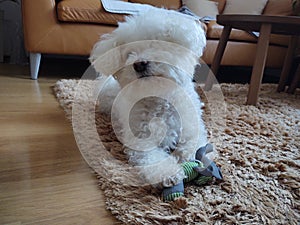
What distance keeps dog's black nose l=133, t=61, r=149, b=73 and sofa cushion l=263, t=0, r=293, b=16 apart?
7.49ft

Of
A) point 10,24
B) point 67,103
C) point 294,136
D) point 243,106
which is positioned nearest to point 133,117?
point 67,103

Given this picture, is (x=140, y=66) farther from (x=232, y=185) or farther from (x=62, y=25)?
(x=62, y=25)

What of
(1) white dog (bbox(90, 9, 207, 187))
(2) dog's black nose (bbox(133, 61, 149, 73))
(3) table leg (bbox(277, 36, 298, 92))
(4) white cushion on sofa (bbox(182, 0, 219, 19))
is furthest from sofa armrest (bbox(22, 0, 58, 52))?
(3) table leg (bbox(277, 36, 298, 92))

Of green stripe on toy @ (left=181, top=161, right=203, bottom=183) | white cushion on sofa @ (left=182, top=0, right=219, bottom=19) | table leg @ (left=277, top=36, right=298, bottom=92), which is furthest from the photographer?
white cushion on sofa @ (left=182, top=0, right=219, bottom=19)

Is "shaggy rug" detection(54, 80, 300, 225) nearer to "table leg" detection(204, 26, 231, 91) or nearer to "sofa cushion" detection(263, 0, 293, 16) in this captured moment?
"table leg" detection(204, 26, 231, 91)

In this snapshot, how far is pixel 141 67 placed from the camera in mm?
855

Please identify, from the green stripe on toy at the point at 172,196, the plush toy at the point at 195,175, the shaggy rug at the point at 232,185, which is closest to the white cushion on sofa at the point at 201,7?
the shaggy rug at the point at 232,185

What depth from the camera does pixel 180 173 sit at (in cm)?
71

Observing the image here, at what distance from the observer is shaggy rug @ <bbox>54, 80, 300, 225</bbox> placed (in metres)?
0.62

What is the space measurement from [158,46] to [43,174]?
499 mm

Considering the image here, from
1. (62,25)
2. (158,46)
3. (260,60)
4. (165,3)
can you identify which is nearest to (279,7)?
(165,3)

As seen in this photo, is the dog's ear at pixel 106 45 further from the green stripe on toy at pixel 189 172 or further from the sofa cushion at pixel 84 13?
the sofa cushion at pixel 84 13

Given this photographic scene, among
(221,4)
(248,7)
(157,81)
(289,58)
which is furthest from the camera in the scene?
(221,4)

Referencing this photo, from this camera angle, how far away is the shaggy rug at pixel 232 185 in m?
0.62
